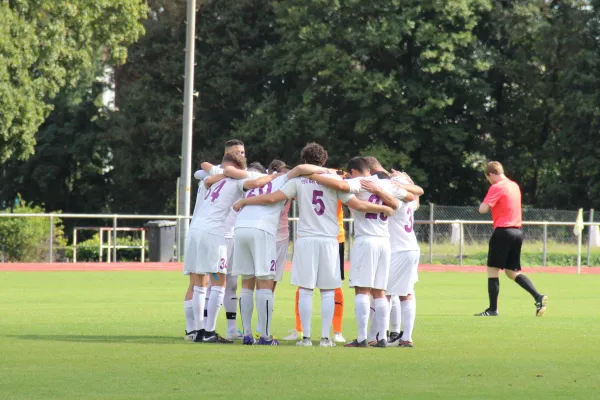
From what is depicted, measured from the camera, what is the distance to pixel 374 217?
1232 cm

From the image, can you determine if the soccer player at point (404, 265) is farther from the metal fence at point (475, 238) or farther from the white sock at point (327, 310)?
the metal fence at point (475, 238)

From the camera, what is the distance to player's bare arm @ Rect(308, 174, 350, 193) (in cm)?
1194

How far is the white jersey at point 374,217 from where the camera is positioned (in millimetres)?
12234

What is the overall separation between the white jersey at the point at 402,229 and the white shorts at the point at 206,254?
1806 mm

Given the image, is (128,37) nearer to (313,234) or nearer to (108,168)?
(108,168)

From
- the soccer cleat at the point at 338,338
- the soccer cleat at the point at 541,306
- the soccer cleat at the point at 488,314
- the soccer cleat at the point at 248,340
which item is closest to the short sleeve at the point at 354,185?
the soccer cleat at the point at 338,338

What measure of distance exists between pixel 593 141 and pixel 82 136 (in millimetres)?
24545

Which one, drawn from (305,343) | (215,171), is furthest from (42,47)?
(305,343)

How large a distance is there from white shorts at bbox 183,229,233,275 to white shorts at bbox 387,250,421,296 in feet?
5.84

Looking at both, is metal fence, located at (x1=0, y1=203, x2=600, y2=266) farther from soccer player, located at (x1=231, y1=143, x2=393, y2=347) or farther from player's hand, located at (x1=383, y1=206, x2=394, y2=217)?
player's hand, located at (x1=383, y1=206, x2=394, y2=217)

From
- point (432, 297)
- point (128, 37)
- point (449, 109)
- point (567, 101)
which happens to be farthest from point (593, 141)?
point (432, 297)

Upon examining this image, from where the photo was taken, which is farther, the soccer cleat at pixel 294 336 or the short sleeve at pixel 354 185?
the soccer cleat at pixel 294 336

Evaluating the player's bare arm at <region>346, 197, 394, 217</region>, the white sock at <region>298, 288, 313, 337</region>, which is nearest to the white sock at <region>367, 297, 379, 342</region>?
the white sock at <region>298, 288, 313, 337</region>

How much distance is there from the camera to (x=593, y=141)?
49.2 metres
